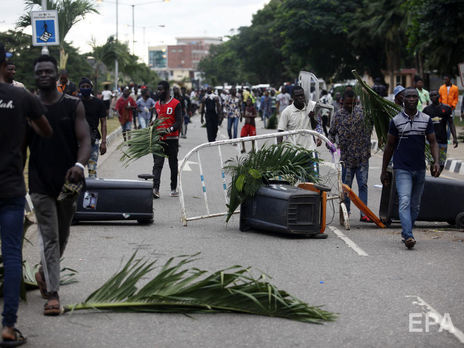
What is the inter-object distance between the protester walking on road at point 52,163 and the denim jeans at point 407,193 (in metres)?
4.31

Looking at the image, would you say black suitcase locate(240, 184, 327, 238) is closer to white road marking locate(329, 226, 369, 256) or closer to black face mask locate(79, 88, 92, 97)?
white road marking locate(329, 226, 369, 256)

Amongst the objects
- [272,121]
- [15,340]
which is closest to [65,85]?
[15,340]

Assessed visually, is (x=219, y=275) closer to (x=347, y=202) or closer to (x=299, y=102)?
(x=347, y=202)

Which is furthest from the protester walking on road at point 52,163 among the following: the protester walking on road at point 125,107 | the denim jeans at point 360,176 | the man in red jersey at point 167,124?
the protester walking on road at point 125,107

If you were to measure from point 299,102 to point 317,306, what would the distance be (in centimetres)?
621

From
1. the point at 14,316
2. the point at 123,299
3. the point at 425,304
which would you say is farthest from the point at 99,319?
the point at 425,304

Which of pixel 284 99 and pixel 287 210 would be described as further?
pixel 284 99

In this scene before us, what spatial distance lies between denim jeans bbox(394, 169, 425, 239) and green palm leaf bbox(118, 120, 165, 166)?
455cm

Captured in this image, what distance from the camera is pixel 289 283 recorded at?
23.6 ft

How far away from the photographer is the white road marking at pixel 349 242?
8810 millimetres

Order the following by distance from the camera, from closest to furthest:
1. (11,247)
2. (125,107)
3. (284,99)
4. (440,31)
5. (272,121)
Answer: (11,247), (125,107), (440,31), (284,99), (272,121)

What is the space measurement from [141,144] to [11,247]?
24.2 ft

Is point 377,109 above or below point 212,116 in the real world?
above

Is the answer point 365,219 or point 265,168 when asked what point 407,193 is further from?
point 365,219
